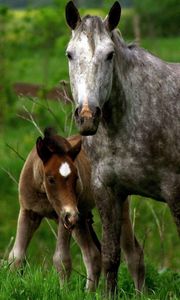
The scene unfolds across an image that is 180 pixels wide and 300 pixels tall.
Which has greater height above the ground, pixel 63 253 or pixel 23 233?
pixel 23 233

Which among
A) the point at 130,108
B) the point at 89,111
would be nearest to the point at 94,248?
the point at 130,108

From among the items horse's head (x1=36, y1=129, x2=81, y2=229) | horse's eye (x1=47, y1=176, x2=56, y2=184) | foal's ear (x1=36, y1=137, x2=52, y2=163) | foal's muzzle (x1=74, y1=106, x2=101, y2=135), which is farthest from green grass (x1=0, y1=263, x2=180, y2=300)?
foal's muzzle (x1=74, y1=106, x2=101, y2=135)

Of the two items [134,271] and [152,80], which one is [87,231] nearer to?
[134,271]

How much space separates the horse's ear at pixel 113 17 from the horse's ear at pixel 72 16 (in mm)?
237

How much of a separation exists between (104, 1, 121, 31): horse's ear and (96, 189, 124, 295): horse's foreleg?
159 cm

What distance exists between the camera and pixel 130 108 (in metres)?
9.23

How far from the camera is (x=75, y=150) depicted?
32.3 feet

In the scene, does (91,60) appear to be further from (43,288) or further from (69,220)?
(43,288)

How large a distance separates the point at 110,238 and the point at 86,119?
190cm

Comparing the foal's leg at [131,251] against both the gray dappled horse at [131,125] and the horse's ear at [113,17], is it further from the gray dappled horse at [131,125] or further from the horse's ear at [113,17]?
the horse's ear at [113,17]

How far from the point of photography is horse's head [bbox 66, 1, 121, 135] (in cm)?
828

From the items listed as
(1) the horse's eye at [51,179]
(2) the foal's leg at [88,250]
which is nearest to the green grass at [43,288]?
(2) the foal's leg at [88,250]

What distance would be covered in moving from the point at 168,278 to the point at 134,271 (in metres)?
0.55

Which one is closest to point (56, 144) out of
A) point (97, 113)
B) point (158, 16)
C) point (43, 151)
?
point (43, 151)
